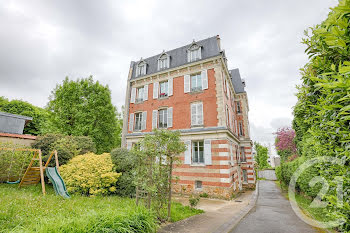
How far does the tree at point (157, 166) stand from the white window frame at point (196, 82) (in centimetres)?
851

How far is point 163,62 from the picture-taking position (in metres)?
16.2

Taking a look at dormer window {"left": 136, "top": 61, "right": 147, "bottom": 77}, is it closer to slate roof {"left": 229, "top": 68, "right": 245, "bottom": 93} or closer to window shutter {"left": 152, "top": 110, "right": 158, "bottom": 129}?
window shutter {"left": 152, "top": 110, "right": 158, "bottom": 129}

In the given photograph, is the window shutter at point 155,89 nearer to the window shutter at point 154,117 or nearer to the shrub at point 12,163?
the window shutter at point 154,117

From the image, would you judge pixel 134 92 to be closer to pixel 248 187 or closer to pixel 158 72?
pixel 158 72

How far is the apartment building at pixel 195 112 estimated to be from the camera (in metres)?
11.6

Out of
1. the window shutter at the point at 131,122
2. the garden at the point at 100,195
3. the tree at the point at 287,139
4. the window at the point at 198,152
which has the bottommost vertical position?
the garden at the point at 100,195

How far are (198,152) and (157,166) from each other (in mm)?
7279

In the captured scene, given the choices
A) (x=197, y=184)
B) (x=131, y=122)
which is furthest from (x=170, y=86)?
(x=197, y=184)

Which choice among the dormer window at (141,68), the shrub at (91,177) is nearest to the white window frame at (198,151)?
the shrub at (91,177)

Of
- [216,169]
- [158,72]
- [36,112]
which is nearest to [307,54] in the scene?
[216,169]

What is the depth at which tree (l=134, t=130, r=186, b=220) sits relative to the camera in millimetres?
5637

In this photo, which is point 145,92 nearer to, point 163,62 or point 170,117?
point 163,62

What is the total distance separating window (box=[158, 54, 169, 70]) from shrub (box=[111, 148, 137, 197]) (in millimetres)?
9499

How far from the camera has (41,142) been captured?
11.6 metres
